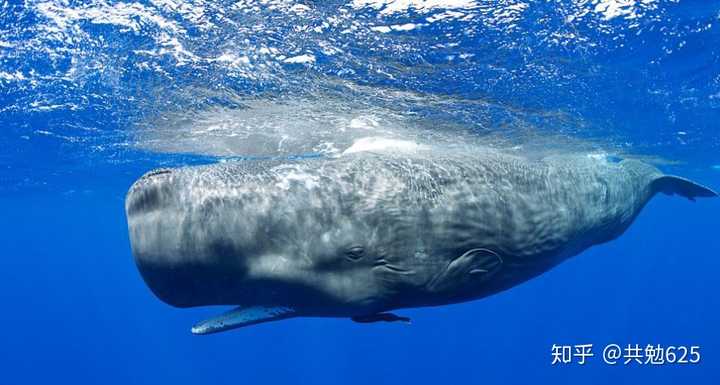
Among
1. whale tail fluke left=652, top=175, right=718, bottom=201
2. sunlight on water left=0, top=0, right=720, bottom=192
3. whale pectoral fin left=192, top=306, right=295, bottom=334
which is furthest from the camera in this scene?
whale tail fluke left=652, top=175, right=718, bottom=201

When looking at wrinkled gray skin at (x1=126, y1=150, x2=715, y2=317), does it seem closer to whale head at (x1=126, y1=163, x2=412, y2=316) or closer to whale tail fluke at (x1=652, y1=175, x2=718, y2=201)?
whale head at (x1=126, y1=163, x2=412, y2=316)

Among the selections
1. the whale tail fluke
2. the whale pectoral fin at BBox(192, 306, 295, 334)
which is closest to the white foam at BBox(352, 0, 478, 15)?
the whale pectoral fin at BBox(192, 306, 295, 334)

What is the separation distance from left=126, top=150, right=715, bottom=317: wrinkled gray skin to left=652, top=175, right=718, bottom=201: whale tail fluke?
23.2 feet

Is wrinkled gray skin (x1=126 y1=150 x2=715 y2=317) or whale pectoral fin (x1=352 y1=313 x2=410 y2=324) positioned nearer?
wrinkled gray skin (x1=126 y1=150 x2=715 y2=317)

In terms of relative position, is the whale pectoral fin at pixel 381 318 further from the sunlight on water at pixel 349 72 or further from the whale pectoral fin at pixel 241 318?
the sunlight on water at pixel 349 72

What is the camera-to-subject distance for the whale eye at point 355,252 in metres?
3.83

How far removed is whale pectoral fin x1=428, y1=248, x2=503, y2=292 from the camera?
4176mm

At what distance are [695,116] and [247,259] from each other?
1663 cm

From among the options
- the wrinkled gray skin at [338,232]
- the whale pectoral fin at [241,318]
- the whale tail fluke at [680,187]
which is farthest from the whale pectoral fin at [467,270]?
the whale tail fluke at [680,187]

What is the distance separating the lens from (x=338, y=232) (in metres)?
3.84

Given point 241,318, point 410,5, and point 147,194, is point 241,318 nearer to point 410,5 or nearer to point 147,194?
point 147,194

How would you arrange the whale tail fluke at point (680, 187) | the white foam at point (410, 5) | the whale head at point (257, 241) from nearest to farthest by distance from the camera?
1. the whale head at point (257, 241)
2. the white foam at point (410, 5)
3. the whale tail fluke at point (680, 187)

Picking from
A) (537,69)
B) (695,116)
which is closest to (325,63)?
(537,69)

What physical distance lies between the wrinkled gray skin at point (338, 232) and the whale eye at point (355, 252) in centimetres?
1
